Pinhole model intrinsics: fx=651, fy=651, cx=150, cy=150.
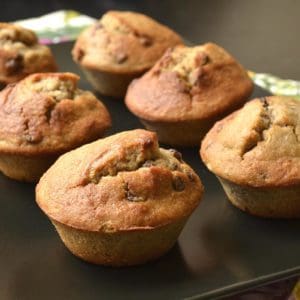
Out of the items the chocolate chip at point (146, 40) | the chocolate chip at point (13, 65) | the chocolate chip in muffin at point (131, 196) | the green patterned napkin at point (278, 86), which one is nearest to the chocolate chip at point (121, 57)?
the chocolate chip at point (146, 40)

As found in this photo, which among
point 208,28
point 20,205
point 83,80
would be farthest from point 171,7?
point 20,205

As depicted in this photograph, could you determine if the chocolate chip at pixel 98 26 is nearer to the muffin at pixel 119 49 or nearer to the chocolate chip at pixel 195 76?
the muffin at pixel 119 49

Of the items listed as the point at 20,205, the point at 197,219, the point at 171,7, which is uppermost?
the point at 197,219

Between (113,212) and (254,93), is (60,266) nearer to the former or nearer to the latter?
(113,212)

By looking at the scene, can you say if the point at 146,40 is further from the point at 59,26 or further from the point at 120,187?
the point at 120,187

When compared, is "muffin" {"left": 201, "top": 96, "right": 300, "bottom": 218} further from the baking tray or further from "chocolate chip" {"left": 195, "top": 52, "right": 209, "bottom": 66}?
"chocolate chip" {"left": 195, "top": 52, "right": 209, "bottom": 66}

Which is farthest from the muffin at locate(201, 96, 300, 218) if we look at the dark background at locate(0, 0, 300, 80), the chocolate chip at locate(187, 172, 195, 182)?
the dark background at locate(0, 0, 300, 80)
